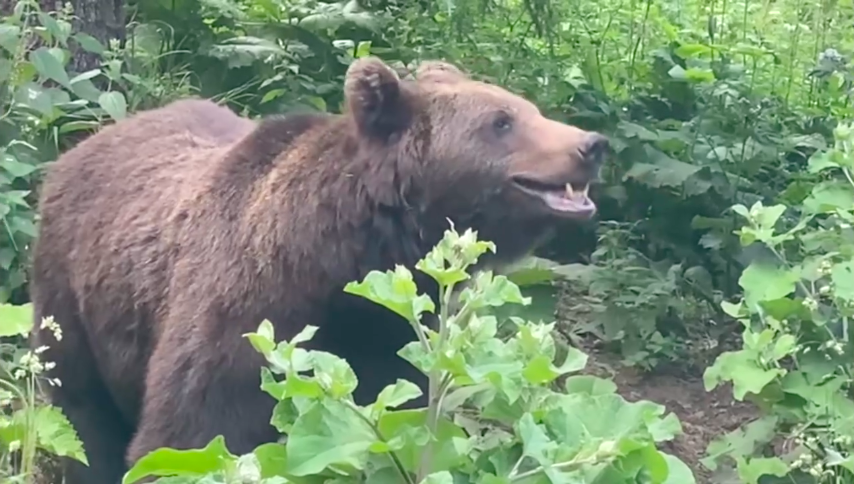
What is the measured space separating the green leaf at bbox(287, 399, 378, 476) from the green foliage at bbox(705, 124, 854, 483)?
63.0 inches

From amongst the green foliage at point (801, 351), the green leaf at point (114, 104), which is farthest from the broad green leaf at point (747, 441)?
the green leaf at point (114, 104)

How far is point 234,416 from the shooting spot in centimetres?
436

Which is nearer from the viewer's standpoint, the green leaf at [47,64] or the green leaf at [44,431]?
the green leaf at [44,431]

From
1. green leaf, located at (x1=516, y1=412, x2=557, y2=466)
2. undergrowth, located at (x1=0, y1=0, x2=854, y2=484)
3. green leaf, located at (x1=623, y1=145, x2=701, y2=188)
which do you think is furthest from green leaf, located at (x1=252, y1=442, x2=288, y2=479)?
green leaf, located at (x1=623, y1=145, x2=701, y2=188)

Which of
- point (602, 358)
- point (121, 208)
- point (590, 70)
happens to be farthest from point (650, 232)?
point (121, 208)

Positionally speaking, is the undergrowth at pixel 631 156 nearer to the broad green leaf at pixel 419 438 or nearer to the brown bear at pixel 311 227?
the brown bear at pixel 311 227

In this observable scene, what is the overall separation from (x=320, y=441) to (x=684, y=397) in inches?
144

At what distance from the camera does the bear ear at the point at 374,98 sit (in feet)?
15.3

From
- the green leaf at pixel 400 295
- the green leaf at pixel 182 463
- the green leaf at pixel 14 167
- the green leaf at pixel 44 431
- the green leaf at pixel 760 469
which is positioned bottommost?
the green leaf at pixel 14 167

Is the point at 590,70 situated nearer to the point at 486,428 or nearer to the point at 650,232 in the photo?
the point at 650,232

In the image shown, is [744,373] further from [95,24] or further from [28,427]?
[95,24]

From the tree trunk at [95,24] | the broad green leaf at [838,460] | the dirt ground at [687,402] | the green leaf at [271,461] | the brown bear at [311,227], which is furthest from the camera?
the tree trunk at [95,24]

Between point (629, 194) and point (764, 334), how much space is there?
10.7 ft

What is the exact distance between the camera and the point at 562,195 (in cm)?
463
